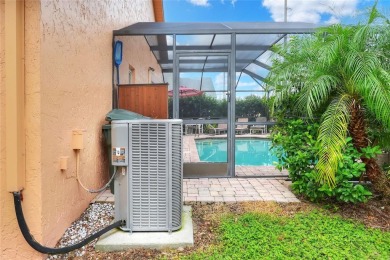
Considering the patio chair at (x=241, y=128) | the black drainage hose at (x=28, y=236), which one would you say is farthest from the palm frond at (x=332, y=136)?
the black drainage hose at (x=28, y=236)

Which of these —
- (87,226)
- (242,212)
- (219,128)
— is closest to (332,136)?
(242,212)

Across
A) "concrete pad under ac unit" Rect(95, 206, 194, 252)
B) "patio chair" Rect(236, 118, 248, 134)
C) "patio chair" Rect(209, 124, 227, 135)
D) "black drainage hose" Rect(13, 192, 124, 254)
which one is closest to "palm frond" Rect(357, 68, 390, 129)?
"patio chair" Rect(236, 118, 248, 134)

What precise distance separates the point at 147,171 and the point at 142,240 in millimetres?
728

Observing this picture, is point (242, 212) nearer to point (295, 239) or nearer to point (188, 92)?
point (295, 239)

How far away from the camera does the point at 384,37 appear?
3607mm

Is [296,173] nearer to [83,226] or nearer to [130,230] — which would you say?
[130,230]

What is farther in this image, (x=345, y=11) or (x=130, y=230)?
(x=345, y=11)

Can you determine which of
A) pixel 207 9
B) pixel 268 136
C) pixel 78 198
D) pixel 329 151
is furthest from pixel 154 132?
pixel 207 9

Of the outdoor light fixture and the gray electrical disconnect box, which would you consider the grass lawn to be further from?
the outdoor light fixture

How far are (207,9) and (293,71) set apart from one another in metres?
18.5

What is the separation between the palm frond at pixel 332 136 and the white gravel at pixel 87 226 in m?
2.84

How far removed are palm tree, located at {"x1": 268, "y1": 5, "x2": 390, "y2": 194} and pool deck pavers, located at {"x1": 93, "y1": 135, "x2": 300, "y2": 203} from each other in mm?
1008

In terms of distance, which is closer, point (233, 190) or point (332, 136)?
point (332, 136)

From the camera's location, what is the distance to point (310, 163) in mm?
3883
